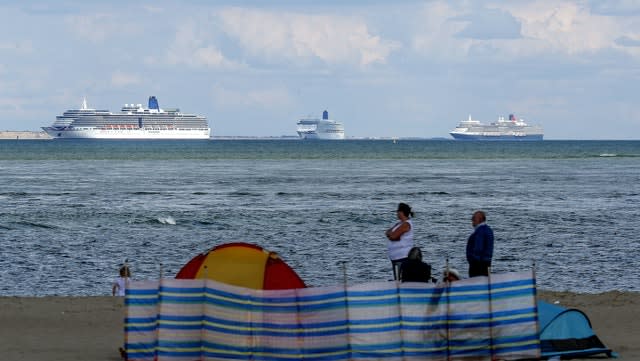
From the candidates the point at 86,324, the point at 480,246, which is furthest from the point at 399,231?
the point at 86,324

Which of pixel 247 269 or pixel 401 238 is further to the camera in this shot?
pixel 401 238

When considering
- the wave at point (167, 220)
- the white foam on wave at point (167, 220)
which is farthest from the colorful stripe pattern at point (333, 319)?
the white foam on wave at point (167, 220)

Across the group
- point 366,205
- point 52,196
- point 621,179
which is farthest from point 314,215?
point 621,179

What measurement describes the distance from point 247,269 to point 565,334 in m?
3.95

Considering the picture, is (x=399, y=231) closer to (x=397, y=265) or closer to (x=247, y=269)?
(x=397, y=265)

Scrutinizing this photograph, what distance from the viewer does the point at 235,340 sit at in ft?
43.0

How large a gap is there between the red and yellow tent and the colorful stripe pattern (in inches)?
49.1

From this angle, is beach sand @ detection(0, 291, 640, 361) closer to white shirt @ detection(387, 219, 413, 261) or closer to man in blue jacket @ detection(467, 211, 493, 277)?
man in blue jacket @ detection(467, 211, 493, 277)

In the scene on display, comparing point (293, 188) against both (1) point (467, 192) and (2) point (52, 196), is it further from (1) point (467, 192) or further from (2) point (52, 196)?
(2) point (52, 196)

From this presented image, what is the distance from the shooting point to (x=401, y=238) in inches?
595

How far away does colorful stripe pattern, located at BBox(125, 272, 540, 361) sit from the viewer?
1306 cm

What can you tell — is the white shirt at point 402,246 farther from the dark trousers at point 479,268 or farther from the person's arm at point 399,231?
the dark trousers at point 479,268

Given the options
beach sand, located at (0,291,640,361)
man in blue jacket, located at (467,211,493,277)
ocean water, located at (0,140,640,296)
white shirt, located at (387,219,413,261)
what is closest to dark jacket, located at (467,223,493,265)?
man in blue jacket, located at (467,211,493,277)

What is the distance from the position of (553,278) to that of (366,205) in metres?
22.8
